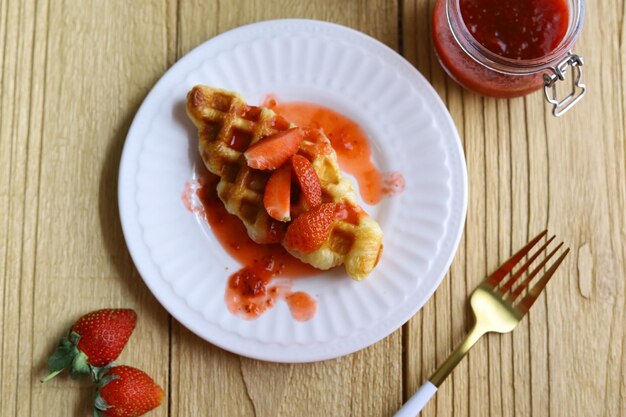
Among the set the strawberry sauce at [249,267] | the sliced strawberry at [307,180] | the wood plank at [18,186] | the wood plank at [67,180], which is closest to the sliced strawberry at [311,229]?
the sliced strawberry at [307,180]

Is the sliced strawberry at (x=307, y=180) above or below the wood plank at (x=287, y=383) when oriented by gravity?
above

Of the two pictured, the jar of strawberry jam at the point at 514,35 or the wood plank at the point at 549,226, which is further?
the wood plank at the point at 549,226

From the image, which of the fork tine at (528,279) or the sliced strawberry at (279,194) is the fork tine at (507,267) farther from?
the sliced strawberry at (279,194)

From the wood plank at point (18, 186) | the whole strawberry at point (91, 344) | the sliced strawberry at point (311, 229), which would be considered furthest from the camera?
the wood plank at point (18, 186)

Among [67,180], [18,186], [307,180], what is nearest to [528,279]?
[307,180]

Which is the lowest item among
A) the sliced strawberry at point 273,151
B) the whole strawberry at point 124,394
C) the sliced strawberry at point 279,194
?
the whole strawberry at point 124,394

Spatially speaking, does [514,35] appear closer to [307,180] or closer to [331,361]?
[307,180]

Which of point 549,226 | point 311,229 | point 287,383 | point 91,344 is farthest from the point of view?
point 549,226

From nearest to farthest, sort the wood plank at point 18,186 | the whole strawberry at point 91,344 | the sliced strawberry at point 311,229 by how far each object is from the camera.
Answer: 1. the sliced strawberry at point 311,229
2. the whole strawberry at point 91,344
3. the wood plank at point 18,186
